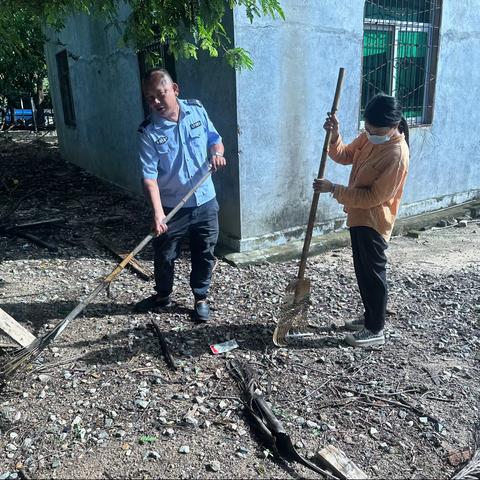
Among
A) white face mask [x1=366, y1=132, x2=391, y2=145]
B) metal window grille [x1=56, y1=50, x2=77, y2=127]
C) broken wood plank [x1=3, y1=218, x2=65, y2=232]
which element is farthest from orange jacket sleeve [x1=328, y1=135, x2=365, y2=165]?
metal window grille [x1=56, y1=50, x2=77, y2=127]

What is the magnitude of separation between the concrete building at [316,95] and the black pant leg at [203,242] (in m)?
1.31

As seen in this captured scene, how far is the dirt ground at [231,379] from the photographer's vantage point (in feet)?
8.65

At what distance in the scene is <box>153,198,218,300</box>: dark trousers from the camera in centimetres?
382

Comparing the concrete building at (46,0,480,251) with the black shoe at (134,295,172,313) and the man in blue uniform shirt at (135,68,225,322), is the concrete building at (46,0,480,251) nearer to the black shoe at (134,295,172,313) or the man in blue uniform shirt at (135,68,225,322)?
the man in blue uniform shirt at (135,68,225,322)

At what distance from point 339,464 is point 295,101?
3920 mm

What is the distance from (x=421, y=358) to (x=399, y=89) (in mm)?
4140

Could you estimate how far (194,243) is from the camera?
3965 mm

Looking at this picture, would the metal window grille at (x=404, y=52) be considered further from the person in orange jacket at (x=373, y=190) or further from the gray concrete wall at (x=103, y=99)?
the gray concrete wall at (x=103, y=99)

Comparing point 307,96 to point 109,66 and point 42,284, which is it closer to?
point 42,284

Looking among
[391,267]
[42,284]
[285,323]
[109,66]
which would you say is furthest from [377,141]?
[109,66]

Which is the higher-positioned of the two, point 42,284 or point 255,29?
point 255,29

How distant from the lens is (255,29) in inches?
191

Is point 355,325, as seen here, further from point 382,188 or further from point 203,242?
point 203,242

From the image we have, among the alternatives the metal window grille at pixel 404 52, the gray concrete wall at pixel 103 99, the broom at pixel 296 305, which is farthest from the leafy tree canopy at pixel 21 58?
the metal window grille at pixel 404 52
